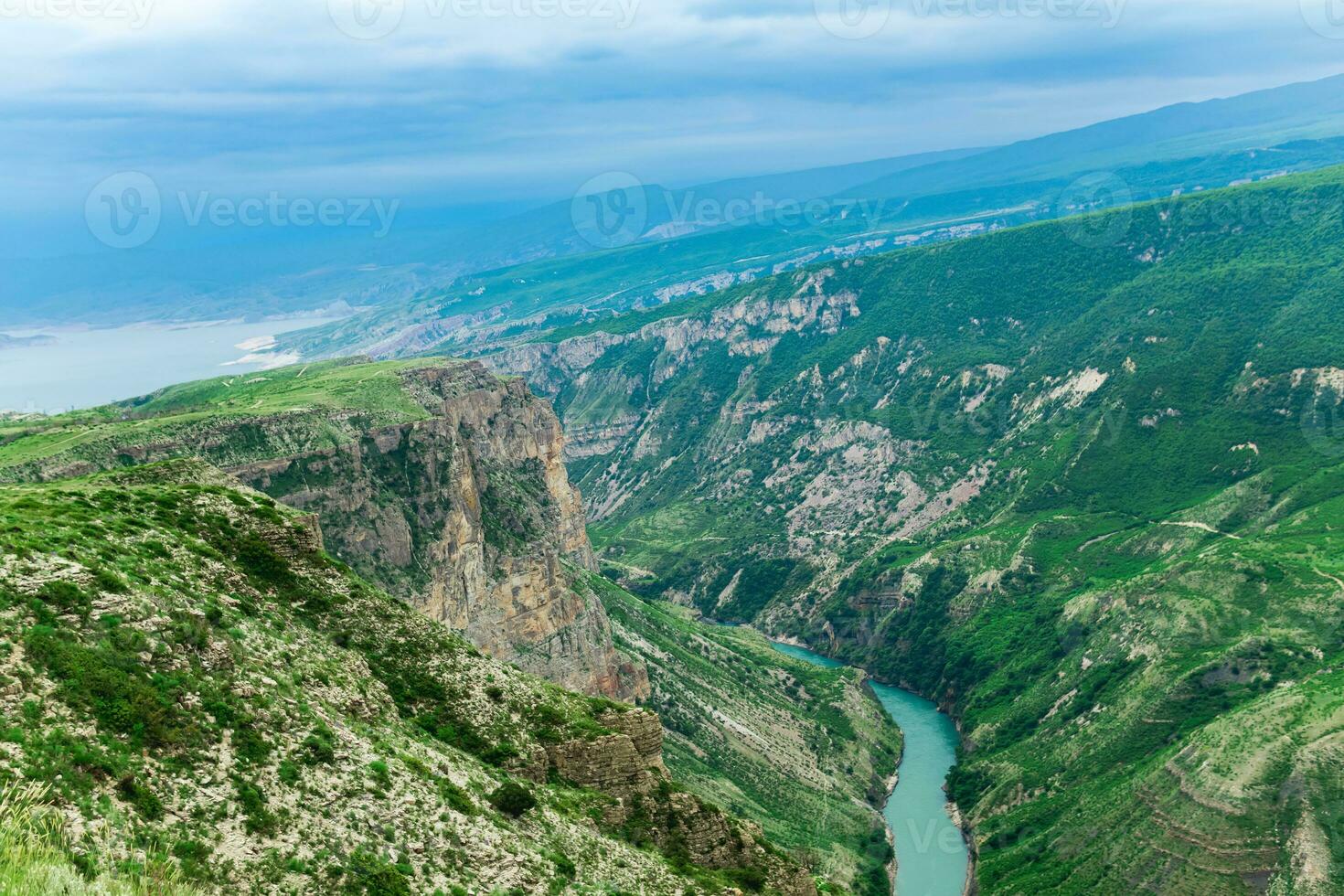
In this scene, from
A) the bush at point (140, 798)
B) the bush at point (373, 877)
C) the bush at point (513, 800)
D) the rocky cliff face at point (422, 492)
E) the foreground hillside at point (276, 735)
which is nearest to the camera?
the bush at point (140, 798)

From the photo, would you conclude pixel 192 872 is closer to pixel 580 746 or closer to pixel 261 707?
pixel 261 707

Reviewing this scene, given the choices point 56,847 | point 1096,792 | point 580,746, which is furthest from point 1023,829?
point 56,847

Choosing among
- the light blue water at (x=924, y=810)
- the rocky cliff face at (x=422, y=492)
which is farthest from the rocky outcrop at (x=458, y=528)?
the light blue water at (x=924, y=810)

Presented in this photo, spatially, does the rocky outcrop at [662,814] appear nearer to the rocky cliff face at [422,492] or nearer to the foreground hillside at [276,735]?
the foreground hillside at [276,735]

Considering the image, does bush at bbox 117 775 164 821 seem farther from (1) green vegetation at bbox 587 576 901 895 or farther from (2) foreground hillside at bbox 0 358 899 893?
(1) green vegetation at bbox 587 576 901 895

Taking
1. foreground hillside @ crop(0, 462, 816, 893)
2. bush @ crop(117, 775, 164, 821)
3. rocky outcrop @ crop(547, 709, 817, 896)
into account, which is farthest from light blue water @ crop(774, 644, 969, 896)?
bush @ crop(117, 775, 164, 821)
